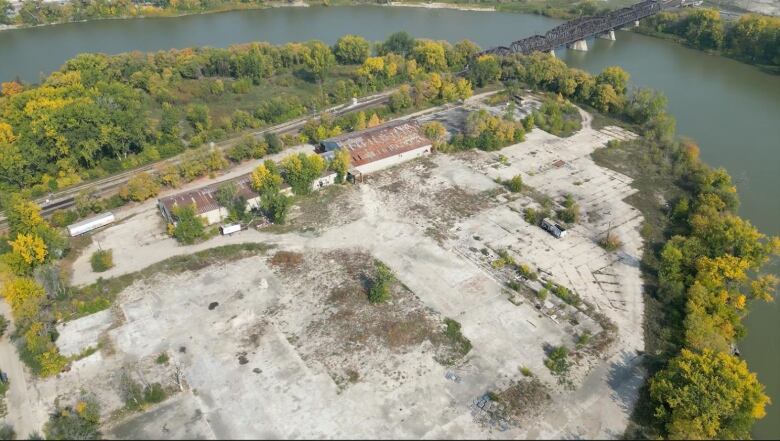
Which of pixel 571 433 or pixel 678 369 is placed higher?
pixel 678 369

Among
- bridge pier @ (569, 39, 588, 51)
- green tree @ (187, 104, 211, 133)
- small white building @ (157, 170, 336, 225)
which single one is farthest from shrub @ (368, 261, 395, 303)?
bridge pier @ (569, 39, 588, 51)

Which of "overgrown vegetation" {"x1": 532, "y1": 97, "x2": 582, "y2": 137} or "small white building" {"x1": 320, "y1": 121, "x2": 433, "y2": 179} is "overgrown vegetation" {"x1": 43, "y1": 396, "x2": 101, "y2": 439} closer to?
"small white building" {"x1": 320, "y1": 121, "x2": 433, "y2": 179}

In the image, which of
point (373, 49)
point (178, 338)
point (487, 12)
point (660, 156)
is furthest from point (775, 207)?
point (487, 12)

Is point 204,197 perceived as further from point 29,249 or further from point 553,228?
point 553,228

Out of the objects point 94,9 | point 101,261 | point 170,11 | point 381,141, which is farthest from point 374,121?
point 94,9

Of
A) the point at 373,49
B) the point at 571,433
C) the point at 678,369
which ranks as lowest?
the point at 571,433

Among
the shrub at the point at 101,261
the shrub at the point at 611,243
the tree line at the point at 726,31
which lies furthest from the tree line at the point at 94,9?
the shrub at the point at 611,243

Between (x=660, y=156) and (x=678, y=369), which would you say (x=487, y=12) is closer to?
(x=660, y=156)
